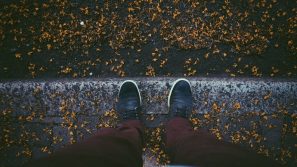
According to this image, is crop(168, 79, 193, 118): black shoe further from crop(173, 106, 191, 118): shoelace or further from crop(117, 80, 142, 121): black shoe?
crop(117, 80, 142, 121): black shoe

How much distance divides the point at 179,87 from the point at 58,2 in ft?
3.96

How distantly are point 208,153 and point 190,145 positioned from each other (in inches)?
11.3

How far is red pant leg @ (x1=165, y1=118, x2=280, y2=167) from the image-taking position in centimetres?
124

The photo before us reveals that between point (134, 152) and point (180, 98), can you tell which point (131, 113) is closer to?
point (180, 98)

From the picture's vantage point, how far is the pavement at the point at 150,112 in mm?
2230

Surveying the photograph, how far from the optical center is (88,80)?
2.29 m

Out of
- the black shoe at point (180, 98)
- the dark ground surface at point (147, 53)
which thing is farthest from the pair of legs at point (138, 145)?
the dark ground surface at point (147, 53)

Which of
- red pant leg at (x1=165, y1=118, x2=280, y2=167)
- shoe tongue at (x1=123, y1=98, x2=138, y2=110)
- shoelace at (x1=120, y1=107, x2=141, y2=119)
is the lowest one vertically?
red pant leg at (x1=165, y1=118, x2=280, y2=167)

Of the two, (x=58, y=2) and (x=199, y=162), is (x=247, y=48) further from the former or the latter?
(x=58, y=2)

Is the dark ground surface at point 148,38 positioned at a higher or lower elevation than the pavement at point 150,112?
higher

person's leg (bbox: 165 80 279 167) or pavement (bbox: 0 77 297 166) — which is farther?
pavement (bbox: 0 77 297 166)

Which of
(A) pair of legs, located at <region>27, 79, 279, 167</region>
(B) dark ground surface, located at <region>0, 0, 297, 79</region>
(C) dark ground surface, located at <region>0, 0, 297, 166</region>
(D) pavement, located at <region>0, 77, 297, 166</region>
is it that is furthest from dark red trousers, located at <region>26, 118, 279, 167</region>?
(B) dark ground surface, located at <region>0, 0, 297, 79</region>

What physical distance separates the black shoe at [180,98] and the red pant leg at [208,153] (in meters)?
0.26

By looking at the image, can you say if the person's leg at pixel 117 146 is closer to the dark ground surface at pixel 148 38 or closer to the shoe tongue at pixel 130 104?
the shoe tongue at pixel 130 104
